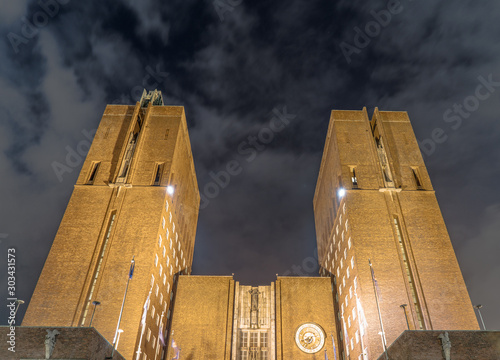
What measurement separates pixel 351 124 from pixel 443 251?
66.8 feet

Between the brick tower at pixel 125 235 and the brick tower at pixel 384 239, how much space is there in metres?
21.7

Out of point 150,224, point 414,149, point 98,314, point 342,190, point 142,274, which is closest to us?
point 98,314

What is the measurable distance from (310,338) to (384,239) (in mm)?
15024

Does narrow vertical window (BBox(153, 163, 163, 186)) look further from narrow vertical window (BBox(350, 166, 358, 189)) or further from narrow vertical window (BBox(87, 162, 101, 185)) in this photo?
narrow vertical window (BBox(350, 166, 358, 189))

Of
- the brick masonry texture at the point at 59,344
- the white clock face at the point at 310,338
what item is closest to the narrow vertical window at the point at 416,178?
the white clock face at the point at 310,338

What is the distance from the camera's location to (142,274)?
3928 cm

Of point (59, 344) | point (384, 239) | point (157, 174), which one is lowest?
point (59, 344)

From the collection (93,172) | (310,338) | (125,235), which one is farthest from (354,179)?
(93,172)

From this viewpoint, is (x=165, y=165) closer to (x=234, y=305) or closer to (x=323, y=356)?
(x=234, y=305)

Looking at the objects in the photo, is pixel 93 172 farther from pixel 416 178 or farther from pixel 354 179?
pixel 416 178

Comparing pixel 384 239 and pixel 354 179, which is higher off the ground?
pixel 354 179

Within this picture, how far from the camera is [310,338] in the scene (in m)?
45.6

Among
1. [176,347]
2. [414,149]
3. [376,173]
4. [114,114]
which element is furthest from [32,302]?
[414,149]

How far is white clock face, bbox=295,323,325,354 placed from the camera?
44.9 metres
